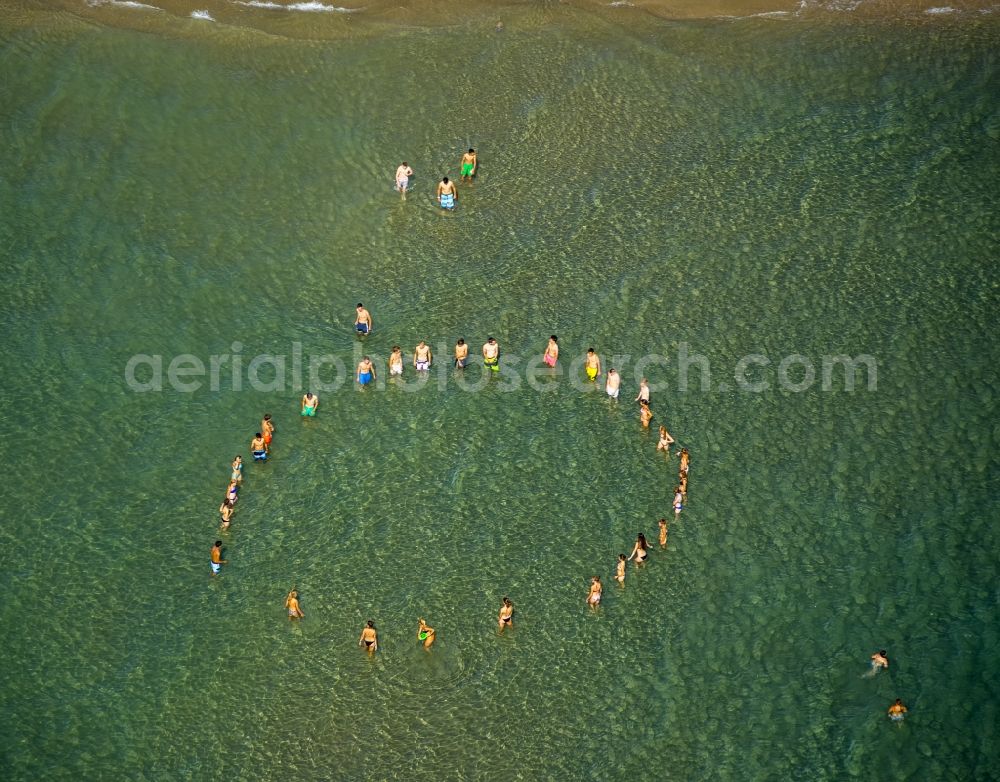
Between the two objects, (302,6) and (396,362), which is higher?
(302,6)

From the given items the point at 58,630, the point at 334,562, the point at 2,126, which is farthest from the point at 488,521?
the point at 2,126

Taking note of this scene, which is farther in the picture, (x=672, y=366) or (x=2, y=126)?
(x=2, y=126)

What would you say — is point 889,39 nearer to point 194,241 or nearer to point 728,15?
point 728,15

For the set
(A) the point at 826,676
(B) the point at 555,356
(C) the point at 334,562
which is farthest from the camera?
(B) the point at 555,356

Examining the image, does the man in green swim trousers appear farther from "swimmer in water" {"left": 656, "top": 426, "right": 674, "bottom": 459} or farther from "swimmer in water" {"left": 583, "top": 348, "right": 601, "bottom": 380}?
"swimmer in water" {"left": 656, "top": 426, "right": 674, "bottom": 459}

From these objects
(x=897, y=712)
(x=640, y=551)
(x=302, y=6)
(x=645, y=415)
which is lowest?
(x=897, y=712)

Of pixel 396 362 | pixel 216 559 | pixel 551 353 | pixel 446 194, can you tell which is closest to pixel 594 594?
pixel 551 353

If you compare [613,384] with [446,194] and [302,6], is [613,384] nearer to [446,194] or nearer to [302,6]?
Answer: [446,194]
